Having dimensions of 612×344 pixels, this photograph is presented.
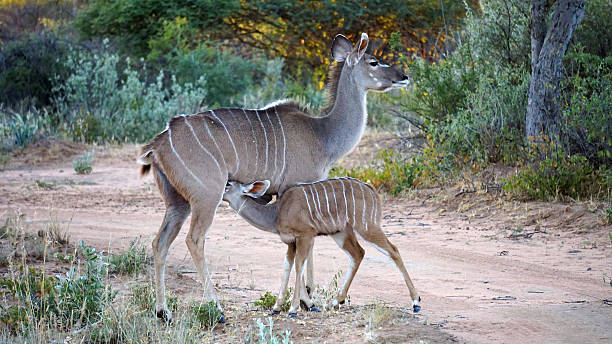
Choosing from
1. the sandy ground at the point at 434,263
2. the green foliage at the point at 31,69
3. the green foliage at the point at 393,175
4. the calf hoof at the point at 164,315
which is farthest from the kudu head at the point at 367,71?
the green foliage at the point at 31,69

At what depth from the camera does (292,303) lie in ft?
17.0

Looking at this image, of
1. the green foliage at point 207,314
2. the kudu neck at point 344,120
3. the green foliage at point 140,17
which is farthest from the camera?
the green foliage at point 140,17

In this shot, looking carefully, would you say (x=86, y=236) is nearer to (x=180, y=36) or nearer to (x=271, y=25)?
(x=180, y=36)

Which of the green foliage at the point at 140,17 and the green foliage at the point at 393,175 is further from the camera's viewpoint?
the green foliage at the point at 140,17

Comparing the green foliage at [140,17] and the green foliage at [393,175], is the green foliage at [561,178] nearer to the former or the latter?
the green foliage at [393,175]

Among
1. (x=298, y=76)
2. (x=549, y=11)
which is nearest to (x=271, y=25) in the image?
(x=298, y=76)

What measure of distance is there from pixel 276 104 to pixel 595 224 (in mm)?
3682

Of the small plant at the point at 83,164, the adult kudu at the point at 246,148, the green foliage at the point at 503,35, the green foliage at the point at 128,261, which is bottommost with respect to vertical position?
the small plant at the point at 83,164

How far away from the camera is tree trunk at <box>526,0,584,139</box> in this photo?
8.83 meters

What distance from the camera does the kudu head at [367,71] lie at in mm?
6375

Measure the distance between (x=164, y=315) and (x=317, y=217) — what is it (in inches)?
50.2

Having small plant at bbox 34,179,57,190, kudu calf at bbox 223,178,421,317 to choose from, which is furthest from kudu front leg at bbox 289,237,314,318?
small plant at bbox 34,179,57,190

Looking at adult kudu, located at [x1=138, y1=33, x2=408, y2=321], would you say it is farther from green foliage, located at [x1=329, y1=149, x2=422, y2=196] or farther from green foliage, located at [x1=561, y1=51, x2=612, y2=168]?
green foliage, located at [x1=329, y1=149, x2=422, y2=196]

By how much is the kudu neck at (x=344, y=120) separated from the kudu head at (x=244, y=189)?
0.78m
